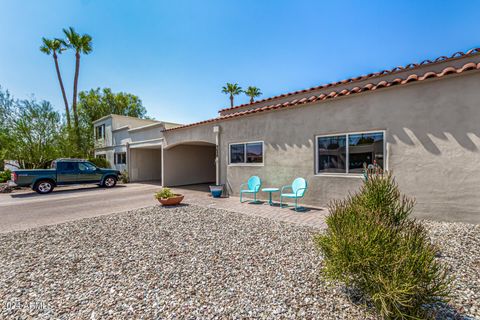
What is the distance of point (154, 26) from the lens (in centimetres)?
1049

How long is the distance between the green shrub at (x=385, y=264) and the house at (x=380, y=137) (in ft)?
14.2

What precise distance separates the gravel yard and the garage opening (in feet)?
41.4

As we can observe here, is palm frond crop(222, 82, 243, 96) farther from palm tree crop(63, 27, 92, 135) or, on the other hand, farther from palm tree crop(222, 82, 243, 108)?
palm tree crop(63, 27, 92, 135)

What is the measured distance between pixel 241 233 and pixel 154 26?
10.8m

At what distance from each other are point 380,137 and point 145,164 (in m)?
17.3

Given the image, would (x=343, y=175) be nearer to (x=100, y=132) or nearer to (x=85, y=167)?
(x=85, y=167)

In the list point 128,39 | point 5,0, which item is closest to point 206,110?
point 128,39

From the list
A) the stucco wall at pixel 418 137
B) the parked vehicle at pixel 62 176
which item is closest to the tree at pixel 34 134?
the parked vehicle at pixel 62 176

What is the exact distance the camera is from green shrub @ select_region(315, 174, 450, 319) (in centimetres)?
198

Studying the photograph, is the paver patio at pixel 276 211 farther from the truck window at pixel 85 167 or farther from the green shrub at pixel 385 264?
the truck window at pixel 85 167

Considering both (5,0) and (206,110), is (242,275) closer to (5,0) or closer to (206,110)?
(5,0)

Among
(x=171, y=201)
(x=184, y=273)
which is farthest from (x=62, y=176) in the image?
(x=184, y=273)

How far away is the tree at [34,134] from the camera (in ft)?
55.7

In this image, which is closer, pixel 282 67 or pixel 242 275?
pixel 242 275
